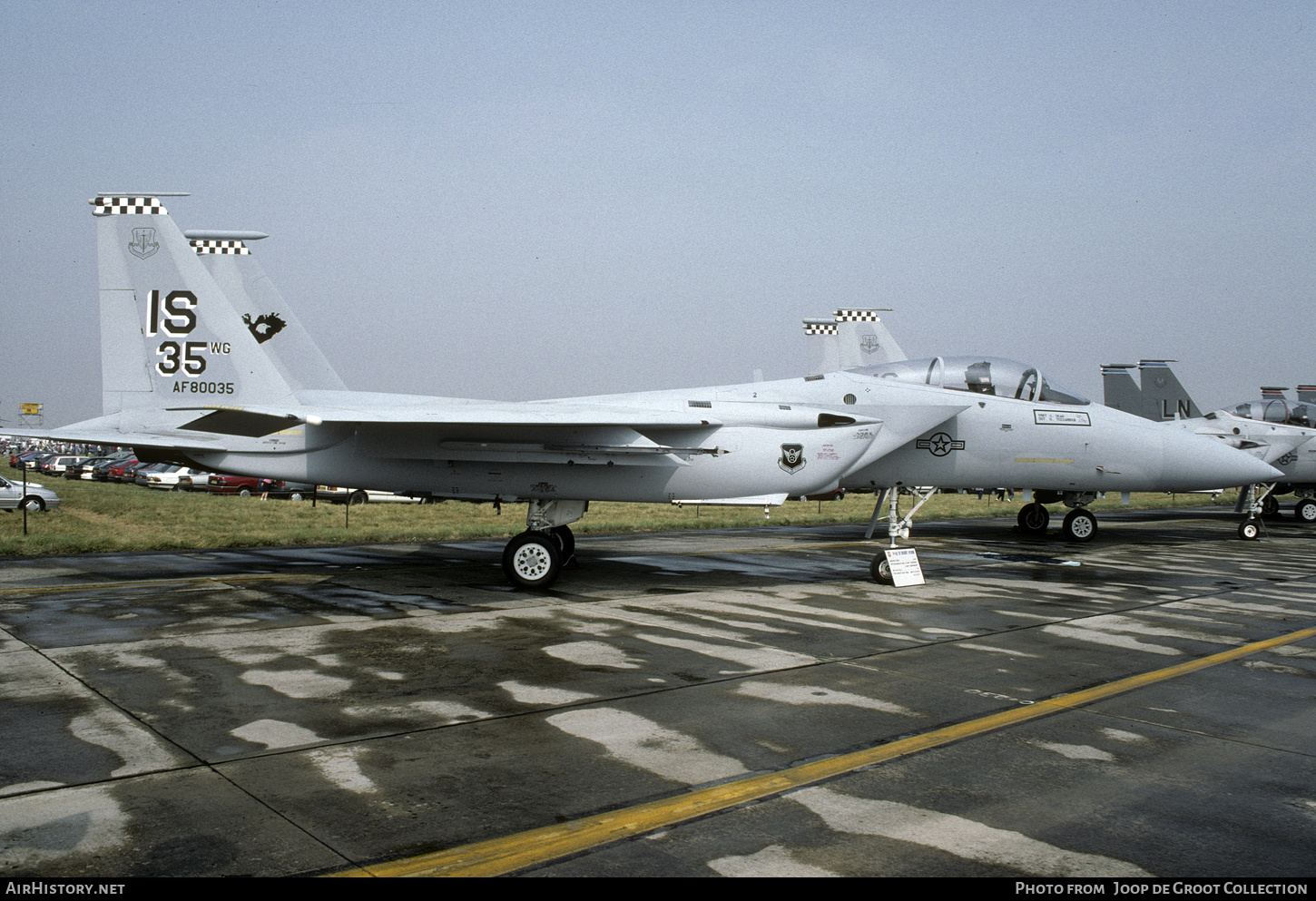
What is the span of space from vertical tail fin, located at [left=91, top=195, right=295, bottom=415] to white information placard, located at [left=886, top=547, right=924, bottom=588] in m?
8.53

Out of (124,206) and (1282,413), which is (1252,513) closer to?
(1282,413)

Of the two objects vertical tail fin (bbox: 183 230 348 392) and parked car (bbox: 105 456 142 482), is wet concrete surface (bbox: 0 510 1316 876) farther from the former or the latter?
parked car (bbox: 105 456 142 482)

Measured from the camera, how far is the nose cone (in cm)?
1462

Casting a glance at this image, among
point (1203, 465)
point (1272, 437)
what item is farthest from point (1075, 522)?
point (1272, 437)

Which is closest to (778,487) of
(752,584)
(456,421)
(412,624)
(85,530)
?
(752,584)

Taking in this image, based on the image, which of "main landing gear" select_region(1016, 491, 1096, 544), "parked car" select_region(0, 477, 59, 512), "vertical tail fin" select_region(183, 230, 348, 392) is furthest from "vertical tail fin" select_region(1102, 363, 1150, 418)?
"parked car" select_region(0, 477, 59, 512)

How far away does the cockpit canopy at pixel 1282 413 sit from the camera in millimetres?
23391

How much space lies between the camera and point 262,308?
607 inches

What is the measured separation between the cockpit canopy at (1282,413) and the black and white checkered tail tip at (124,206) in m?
25.3

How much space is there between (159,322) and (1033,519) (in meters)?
17.7

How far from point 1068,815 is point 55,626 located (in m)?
8.43

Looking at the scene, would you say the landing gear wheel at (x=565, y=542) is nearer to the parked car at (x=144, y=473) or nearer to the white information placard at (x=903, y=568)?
the white information placard at (x=903, y=568)

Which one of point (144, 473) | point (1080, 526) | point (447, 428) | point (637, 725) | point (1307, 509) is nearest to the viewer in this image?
point (637, 725)

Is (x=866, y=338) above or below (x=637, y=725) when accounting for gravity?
above
